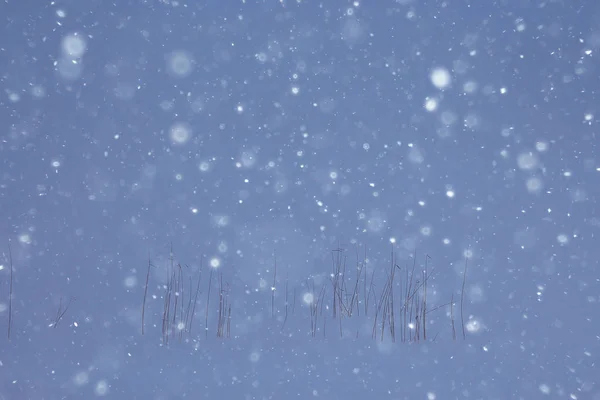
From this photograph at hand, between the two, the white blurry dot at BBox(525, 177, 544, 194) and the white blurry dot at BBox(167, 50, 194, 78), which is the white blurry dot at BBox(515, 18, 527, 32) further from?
the white blurry dot at BBox(167, 50, 194, 78)

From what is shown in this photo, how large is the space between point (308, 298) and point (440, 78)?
3.11 feet

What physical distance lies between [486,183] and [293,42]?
886mm

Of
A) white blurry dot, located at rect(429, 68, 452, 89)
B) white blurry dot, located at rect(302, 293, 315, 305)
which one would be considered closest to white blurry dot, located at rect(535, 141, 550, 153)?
white blurry dot, located at rect(429, 68, 452, 89)

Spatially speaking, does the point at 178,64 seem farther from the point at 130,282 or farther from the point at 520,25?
the point at 520,25

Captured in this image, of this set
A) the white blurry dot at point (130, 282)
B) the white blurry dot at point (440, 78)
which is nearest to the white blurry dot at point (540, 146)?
the white blurry dot at point (440, 78)

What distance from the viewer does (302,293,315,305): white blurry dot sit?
6.73ft

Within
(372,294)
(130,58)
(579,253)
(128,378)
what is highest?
(130,58)

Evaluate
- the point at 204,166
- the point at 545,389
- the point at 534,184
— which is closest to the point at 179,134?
the point at 204,166

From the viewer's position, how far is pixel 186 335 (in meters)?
2.06

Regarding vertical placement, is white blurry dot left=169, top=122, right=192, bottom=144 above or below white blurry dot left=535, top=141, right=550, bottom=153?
above

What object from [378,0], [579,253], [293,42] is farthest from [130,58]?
[579,253]

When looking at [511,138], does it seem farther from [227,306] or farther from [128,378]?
[128,378]

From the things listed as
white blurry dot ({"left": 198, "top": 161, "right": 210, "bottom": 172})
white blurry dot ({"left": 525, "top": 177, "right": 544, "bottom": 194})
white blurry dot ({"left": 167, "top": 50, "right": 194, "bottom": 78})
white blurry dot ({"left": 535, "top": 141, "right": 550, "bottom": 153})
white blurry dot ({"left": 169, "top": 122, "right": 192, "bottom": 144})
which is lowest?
white blurry dot ({"left": 525, "top": 177, "right": 544, "bottom": 194})

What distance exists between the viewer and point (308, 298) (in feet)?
6.74
